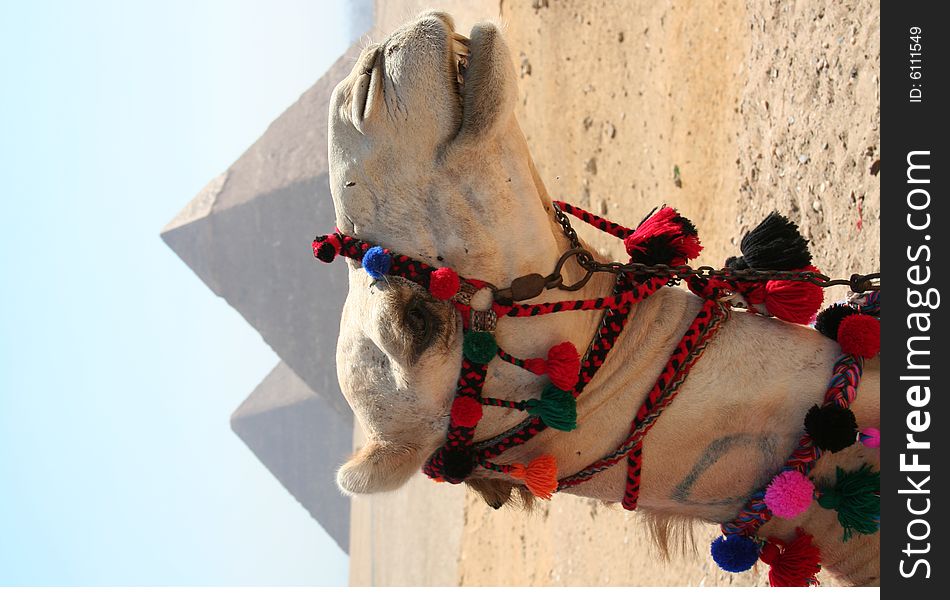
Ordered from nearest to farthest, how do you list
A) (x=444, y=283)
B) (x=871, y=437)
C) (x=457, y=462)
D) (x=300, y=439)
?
(x=444, y=283), (x=871, y=437), (x=457, y=462), (x=300, y=439)

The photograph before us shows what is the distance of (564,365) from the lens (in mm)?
1781

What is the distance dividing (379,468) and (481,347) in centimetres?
34

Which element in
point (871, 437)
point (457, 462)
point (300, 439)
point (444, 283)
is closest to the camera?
point (444, 283)

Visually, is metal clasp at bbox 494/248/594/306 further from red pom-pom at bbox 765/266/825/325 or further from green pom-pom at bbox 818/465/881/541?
green pom-pom at bbox 818/465/881/541

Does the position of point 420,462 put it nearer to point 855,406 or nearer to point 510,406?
point 510,406

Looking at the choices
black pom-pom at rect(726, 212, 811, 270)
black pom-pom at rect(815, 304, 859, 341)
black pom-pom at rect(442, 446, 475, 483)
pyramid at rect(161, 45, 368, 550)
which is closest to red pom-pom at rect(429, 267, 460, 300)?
black pom-pom at rect(442, 446, 475, 483)

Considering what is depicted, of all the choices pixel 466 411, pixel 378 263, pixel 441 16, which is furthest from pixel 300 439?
pixel 441 16

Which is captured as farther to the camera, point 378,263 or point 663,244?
point 663,244

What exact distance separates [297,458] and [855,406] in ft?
39.2

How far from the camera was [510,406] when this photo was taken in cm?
186

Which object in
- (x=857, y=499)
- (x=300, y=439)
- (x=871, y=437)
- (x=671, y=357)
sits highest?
(x=671, y=357)

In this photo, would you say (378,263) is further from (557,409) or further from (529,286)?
(557,409)

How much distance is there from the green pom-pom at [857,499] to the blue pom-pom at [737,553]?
175mm
